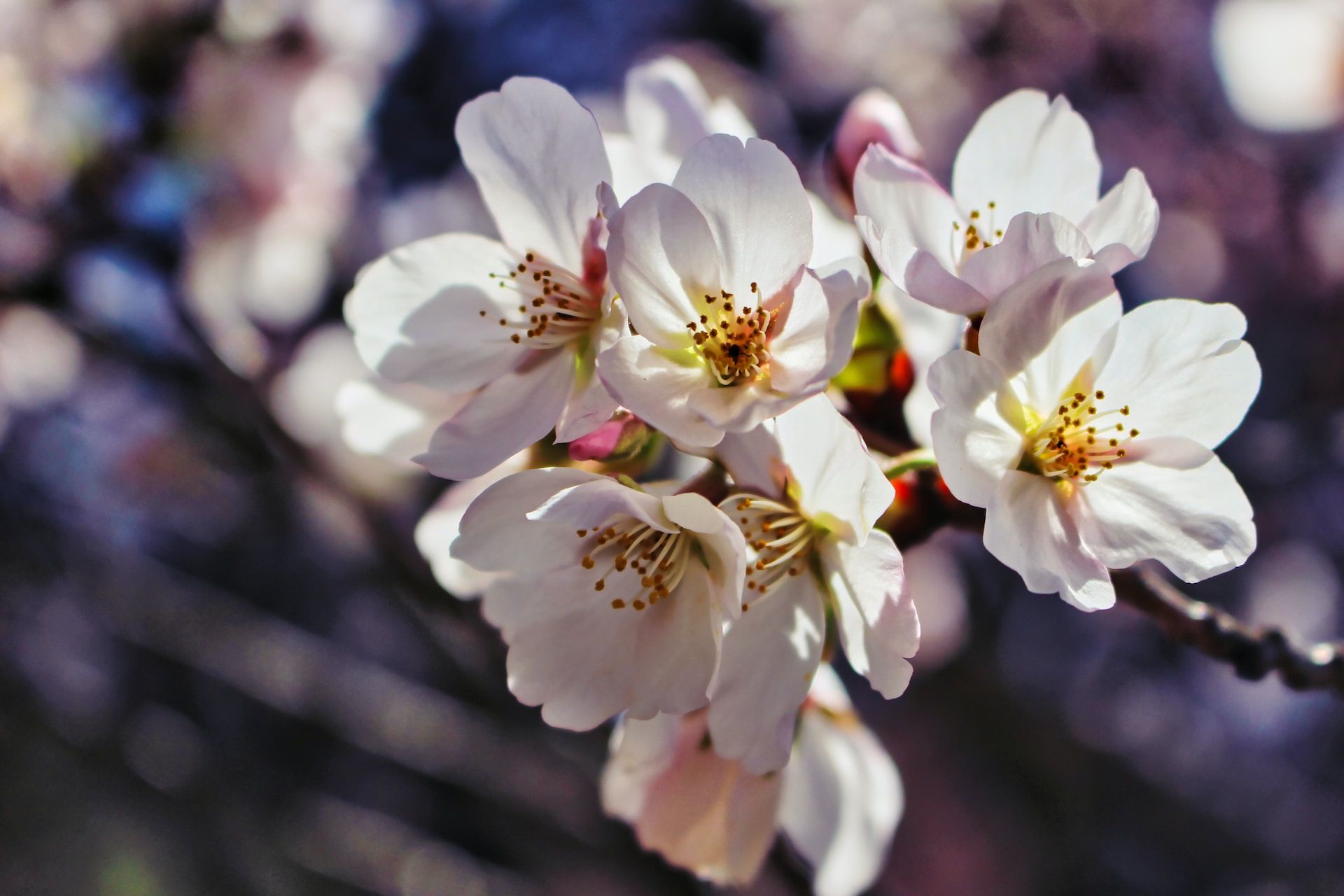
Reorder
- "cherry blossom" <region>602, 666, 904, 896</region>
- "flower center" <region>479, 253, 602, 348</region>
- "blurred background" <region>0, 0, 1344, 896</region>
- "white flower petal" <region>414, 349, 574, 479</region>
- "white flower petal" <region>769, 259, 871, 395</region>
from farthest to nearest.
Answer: "blurred background" <region>0, 0, 1344, 896</region>
"cherry blossom" <region>602, 666, 904, 896</region>
"flower center" <region>479, 253, 602, 348</region>
"white flower petal" <region>414, 349, 574, 479</region>
"white flower petal" <region>769, 259, 871, 395</region>

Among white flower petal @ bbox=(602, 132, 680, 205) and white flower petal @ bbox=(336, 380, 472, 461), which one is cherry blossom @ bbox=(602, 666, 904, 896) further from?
white flower petal @ bbox=(602, 132, 680, 205)

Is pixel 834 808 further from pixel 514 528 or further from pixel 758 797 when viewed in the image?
pixel 514 528

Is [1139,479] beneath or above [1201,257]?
above

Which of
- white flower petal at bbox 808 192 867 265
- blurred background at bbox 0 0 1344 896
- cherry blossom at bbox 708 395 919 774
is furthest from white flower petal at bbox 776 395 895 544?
blurred background at bbox 0 0 1344 896

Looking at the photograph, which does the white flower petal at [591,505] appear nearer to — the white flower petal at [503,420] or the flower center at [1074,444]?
the white flower petal at [503,420]

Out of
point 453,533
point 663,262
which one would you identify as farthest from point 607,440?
point 453,533

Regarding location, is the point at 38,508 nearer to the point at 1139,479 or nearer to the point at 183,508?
the point at 183,508

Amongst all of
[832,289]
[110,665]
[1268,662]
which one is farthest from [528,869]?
[832,289]
